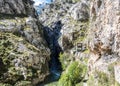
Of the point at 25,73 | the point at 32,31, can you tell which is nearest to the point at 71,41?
the point at 32,31

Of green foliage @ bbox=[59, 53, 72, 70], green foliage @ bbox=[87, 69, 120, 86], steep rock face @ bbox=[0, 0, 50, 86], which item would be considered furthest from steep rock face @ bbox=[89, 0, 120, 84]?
green foliage @ bbox=[59, 53, 72, 70]

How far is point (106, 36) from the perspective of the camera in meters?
67.2

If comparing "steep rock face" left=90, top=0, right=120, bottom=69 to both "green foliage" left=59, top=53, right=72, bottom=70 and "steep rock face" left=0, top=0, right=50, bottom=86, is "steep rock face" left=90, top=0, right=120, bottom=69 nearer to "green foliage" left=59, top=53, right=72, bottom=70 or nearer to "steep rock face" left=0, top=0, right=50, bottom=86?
"steep rock face" left=0, top=0, right=50, bottom=86

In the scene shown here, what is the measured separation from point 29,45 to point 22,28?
1558 cm

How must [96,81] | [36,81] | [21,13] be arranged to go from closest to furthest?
[96,81] < [36,81] < [21,13]

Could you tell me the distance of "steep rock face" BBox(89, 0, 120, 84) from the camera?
63812mm

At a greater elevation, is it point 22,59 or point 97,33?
point 97,33

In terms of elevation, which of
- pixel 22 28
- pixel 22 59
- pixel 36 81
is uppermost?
pixel 22 28

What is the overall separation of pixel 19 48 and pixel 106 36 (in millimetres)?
68823

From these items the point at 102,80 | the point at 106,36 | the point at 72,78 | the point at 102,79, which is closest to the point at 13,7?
the point at 72,78

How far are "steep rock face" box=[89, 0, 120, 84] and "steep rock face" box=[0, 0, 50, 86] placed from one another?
44941mm

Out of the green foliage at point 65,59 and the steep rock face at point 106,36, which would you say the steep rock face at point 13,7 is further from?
the steep rock face at point 106,36

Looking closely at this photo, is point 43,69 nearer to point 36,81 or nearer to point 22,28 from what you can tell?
point 36,81

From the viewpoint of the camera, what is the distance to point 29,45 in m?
135
